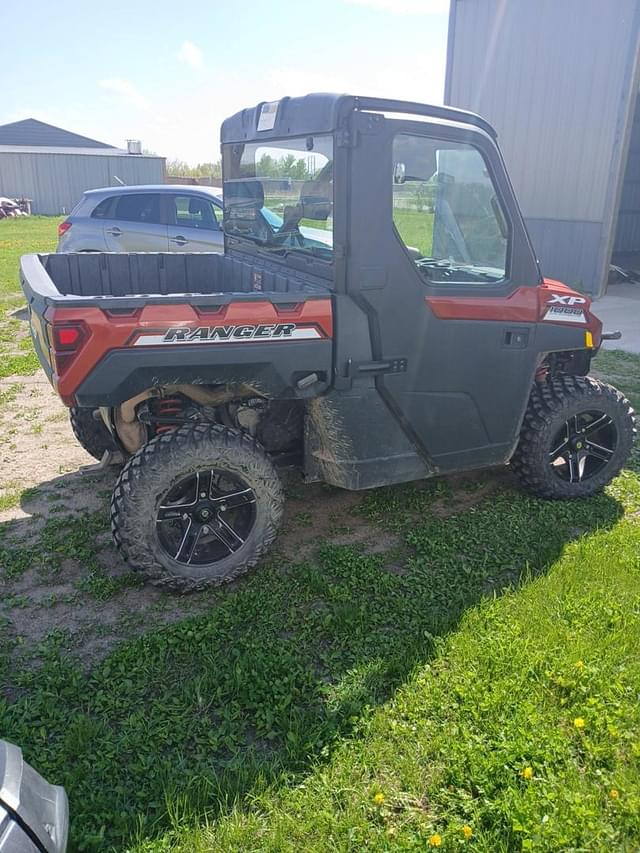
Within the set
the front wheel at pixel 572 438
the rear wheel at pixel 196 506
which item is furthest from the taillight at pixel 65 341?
the front wheel at pixel 572 438

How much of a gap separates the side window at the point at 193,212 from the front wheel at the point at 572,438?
615 centimetres

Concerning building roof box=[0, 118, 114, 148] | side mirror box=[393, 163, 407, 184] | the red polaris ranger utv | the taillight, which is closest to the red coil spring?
the red polaris ranger utv

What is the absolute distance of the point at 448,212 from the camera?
376cm

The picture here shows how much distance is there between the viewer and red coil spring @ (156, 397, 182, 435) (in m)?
3.73

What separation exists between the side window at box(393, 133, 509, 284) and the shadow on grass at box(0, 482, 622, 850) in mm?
1474

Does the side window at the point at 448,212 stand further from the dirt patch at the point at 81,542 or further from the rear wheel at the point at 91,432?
the rear wheel at the point at 91,432

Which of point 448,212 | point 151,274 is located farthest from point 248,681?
point 151,274

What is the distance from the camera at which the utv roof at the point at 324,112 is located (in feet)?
10.7

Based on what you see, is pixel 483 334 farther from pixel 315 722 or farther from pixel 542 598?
pixel 315 722

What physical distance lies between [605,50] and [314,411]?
10.1 m

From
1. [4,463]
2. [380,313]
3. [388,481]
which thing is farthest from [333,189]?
[4,463]

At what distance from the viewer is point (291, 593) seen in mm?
3545

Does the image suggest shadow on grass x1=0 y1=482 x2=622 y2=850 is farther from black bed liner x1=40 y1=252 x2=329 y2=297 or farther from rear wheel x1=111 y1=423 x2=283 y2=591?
black bed liner x1=40 y1=252 x2=329 y2=297

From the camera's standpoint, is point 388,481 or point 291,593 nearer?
point 291,593
